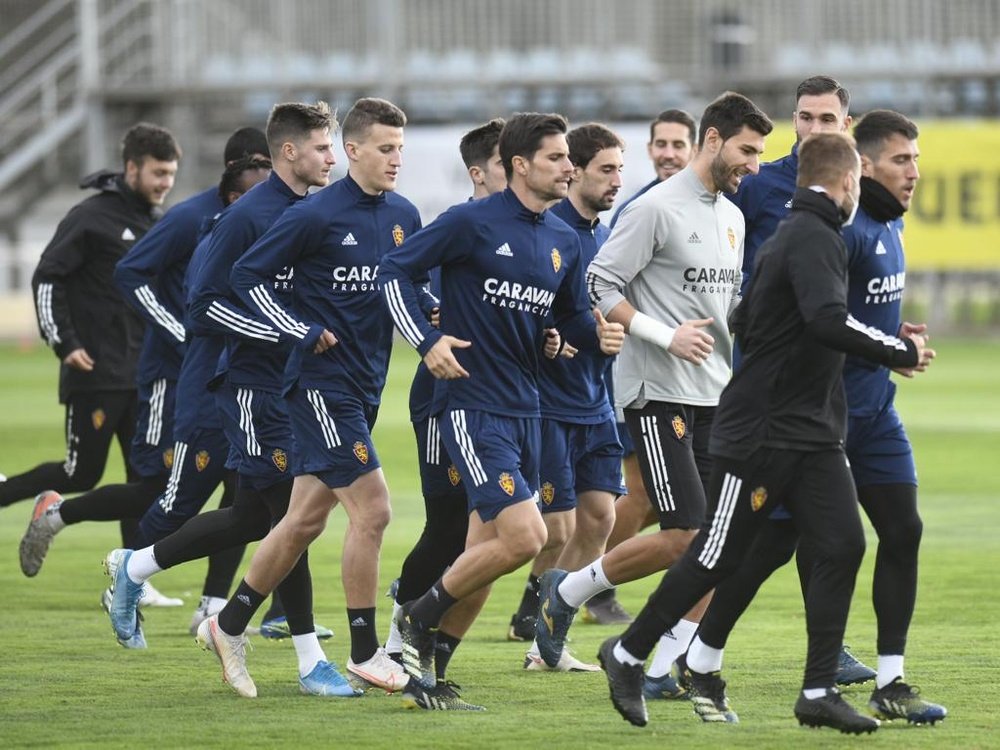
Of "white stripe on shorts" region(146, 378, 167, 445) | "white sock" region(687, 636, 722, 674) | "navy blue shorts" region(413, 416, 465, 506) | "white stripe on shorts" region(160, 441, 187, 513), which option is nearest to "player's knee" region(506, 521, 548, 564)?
"white sock" region(687, 636, 722, 674)

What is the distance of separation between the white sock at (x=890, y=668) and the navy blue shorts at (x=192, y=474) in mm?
3428

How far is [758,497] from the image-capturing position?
253 inches

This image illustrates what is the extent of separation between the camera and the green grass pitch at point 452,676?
6.51 m

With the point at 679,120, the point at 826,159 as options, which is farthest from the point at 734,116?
the point at 679,120

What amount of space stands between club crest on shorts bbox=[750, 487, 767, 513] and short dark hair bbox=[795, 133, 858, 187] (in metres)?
1.03

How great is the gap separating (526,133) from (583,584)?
184 cm

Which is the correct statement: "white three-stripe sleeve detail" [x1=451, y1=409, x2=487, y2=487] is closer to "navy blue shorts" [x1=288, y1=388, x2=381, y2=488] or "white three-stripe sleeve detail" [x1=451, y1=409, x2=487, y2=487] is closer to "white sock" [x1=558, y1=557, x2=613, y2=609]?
"navy blue shorts" [x1=288, y1=388, x2=381, y2=488]

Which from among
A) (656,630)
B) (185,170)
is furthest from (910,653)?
(185,170)

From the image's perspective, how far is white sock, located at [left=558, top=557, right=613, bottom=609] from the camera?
25.1ft

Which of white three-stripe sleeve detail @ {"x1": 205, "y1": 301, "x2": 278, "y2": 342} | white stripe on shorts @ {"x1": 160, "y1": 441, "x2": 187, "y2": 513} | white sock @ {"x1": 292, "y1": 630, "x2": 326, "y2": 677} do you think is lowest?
white sock @ {"x1": 292, "y1": 630, "x2": 326, "y2": 677}

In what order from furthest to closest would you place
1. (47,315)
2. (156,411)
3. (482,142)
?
(47,315) < (156,411) < (482,142)

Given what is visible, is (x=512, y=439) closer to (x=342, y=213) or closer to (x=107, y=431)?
(x=342, y=213)

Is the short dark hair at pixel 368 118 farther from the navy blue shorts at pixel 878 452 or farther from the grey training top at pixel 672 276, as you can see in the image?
the navy blue shorts at pixel 878 452

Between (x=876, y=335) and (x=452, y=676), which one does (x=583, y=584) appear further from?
(x=876, y=335)
